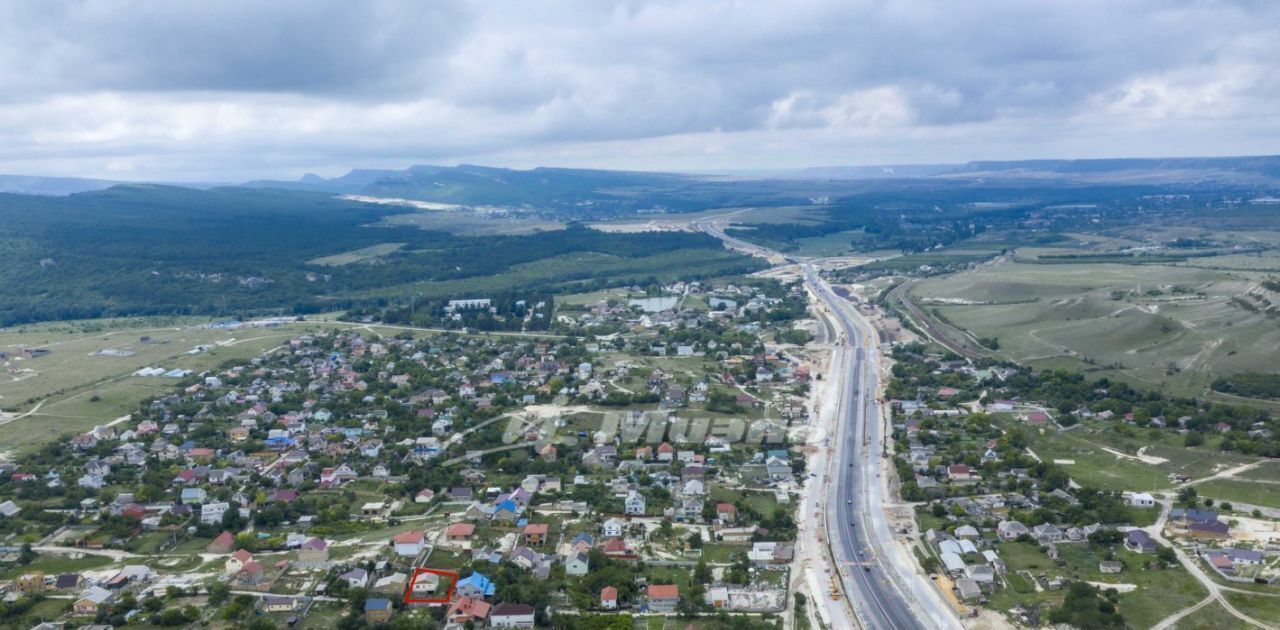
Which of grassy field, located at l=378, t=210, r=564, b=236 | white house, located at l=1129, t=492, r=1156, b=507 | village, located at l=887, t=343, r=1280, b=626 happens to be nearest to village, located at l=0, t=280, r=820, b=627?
village, located at l=887, t=343, r=1280, b=626

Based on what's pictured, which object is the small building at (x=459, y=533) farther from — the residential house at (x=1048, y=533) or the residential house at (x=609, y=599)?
the residential house at (x=1048, y=533)

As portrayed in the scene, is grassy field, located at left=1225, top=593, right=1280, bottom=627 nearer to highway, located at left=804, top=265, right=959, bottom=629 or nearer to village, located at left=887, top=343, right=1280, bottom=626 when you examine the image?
village, located at left=887, top=343, right=1280, bottom=626

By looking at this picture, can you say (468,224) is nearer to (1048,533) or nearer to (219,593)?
(219,593)

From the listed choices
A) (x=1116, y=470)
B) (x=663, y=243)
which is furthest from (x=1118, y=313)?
(x=663, y=243)

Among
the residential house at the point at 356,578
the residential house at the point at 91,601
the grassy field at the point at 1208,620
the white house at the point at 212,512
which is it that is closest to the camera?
the grassy field at the point at 1208,620

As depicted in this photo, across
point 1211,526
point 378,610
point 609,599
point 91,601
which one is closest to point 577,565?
point 609,599

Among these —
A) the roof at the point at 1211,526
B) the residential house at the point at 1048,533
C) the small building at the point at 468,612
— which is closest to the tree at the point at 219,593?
the small building at the point at 468,612

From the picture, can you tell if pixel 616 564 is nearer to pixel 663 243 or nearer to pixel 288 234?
pixel 663 243
